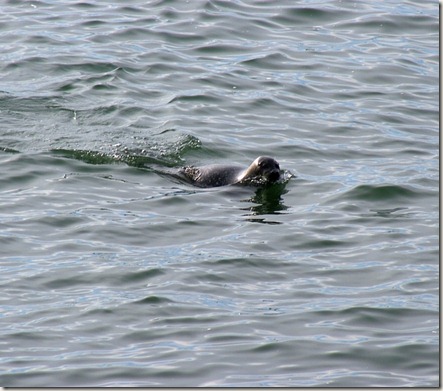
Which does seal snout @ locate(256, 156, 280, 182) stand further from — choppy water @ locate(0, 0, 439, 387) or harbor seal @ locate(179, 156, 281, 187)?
choppy water @ locate(0, 0, 439, 387)

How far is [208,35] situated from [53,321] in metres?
9.65

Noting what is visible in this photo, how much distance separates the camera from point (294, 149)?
13523 millimetres

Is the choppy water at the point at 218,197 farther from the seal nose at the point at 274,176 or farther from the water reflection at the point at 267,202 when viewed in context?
the seal nose at the point at 274,176

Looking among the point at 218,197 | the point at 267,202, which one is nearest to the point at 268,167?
the point at 267,202

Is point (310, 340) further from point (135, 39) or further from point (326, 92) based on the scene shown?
point (135, 39)

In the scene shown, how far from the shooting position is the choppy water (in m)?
8.43

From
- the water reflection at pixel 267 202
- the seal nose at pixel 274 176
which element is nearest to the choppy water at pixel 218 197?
the water reflection at pixel 267 202

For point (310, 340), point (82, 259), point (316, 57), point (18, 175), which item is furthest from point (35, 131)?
point (310, 340)

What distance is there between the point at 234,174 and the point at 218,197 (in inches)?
17.7

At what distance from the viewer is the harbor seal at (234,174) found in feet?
39.7

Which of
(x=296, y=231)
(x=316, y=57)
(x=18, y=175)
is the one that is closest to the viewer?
(x=296, y=231)

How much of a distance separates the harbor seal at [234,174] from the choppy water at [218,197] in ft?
0.59

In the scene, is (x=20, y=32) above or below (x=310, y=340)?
above

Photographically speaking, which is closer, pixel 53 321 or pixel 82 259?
pixel 53 321
